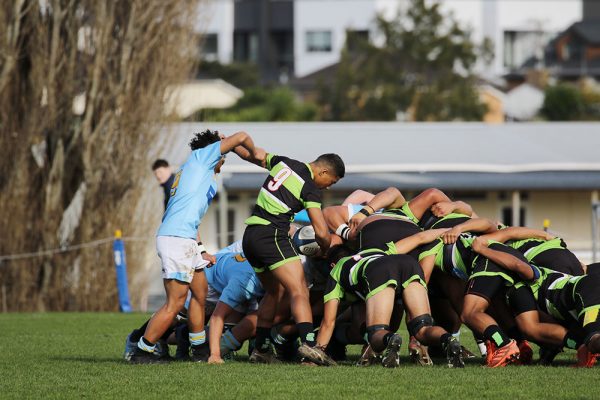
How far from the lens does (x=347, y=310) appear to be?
11000mm

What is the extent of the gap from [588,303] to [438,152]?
19070 mm

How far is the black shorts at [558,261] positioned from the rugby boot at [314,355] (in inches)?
82.9

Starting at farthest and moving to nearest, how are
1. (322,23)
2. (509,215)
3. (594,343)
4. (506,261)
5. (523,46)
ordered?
(523,46), (322,23), (509,215), (506,261), (594,343)

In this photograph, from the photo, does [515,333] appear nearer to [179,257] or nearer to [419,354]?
[419,354]

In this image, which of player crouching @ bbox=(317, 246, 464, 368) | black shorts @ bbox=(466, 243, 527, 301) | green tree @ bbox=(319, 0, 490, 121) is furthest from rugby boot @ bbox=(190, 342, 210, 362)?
green tree @ bbox=(319, 0, 490, 121)

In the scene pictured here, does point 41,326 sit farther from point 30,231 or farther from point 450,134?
point 450,134

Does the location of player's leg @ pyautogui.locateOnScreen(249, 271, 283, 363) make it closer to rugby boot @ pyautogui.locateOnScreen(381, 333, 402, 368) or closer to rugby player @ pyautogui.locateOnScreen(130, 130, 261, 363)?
rugby player @ pyautogui.locateOnScreen(130, 130, 261, 363)

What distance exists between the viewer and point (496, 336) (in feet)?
32.5

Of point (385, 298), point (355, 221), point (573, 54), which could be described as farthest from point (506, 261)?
point (573, 54)

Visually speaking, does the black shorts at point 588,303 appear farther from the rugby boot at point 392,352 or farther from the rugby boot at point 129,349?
the rugby boot at point 129,349

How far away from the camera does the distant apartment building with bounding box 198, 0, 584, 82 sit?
70062 millimetres

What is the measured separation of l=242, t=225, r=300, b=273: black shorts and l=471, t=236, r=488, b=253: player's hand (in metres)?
1.52

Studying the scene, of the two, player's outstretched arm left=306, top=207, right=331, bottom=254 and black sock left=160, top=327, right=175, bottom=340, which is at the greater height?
player's outstretched arm left=306, top=207, right=331, bottom=254

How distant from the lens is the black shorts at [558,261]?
1055cm
